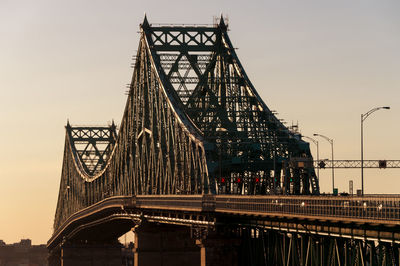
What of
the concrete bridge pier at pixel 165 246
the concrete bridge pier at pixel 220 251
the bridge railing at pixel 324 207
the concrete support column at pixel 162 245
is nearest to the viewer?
the bridge railing at pixel 324 207

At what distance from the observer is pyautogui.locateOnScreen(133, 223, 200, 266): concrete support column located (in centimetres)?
13588

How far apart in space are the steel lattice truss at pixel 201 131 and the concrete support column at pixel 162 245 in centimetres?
449

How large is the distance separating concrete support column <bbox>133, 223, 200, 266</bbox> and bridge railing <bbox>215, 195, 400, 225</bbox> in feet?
146

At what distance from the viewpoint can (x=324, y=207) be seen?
7212cm

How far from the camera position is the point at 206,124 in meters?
136

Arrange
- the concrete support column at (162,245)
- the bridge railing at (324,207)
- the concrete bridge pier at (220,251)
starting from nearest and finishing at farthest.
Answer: the bridge railing at (324,207) < the concrete bridge pier at (220,251) < the concrete support column at (162,245)

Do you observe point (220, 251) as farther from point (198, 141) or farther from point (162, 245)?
point (162, 245)

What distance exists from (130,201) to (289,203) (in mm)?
59312

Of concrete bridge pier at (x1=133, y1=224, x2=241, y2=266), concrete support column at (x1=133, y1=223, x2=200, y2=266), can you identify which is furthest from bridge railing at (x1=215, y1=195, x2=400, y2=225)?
concrete support column at (x1=133, y1=223, x2=200, y2=266)

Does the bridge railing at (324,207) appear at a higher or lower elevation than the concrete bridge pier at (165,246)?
higher

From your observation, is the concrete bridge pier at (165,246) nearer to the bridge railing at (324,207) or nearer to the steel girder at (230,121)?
the steel girder at (230,121)

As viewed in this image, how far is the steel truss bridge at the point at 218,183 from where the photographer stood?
71.6m

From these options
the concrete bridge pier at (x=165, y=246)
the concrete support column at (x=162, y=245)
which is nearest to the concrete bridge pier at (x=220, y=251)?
the concrete bridge pier at (x=165, y=246)

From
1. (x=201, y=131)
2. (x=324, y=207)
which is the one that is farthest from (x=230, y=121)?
(x=324, y=207)
